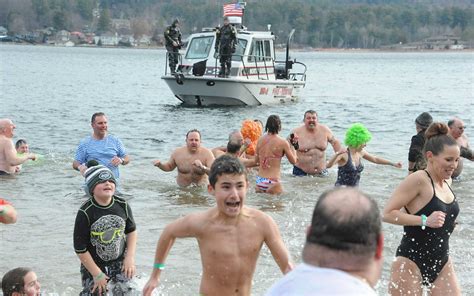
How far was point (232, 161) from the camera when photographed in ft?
14.1

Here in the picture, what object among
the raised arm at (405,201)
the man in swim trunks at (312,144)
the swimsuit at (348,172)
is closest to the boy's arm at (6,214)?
the raised arm at (405,201)

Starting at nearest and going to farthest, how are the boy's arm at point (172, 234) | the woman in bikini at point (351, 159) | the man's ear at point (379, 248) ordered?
the man's ear at point (379, 248) < the boy's arm at point (172, 234) < the woman in bikini at point (351, 159)

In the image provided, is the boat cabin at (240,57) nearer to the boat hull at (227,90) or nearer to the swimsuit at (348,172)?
the boat hull at (227,90)

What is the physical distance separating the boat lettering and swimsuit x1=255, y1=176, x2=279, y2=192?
50.5 feet

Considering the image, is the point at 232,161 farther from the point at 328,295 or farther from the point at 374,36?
the point at 374,36

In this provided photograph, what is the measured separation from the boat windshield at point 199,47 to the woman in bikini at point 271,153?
1488 cm

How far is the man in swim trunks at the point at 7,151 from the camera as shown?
11.8m

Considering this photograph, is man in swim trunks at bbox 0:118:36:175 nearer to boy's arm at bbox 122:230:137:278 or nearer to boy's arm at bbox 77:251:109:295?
boy's arm at bbox 122:230:137:278

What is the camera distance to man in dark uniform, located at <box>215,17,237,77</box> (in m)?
22.7

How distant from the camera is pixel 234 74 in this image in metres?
24.5

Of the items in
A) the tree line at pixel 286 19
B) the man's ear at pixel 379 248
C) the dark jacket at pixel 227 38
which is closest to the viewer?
the man's ear at pixel 379 248

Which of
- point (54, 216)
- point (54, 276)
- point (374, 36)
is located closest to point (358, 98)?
point (54, 216)

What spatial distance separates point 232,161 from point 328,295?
224 cm

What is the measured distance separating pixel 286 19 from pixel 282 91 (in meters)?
118
